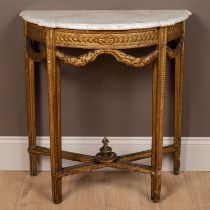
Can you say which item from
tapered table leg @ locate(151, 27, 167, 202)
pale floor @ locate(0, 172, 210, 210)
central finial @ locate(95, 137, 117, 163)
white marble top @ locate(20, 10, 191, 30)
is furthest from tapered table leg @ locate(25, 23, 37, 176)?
tapered table leg @ locate(151, 27, 167, 202)

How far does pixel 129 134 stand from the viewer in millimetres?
2848

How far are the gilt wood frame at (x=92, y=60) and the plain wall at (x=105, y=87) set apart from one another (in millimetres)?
102

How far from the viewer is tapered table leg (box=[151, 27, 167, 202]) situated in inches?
91.9

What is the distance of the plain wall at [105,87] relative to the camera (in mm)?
2629

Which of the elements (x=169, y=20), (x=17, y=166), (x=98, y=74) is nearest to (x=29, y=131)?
(x=17, y=166)

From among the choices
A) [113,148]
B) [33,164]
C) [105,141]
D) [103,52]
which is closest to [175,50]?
[103,52]

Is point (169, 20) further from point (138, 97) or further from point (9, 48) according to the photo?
point (9, 48)

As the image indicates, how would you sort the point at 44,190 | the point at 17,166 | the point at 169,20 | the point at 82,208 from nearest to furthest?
the point at 169,20, the point at 82,208, the point at 44,190, the point at 17,166

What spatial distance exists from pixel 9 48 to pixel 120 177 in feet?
2.83

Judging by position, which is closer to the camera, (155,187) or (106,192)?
(155,187)

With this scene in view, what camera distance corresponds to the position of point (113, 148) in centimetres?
286

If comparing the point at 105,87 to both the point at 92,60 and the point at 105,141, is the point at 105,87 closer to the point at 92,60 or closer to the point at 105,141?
the point at 105,141

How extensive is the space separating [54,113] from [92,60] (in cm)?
31

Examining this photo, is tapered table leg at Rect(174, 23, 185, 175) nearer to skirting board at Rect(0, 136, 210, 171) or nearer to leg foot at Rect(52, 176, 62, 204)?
skirting board at Rect(0, 136, 210, 171)
